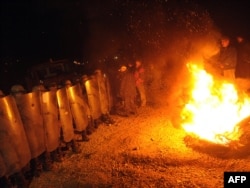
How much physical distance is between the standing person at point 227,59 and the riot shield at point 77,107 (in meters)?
4.87

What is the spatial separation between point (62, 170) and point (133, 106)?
15.7 ft

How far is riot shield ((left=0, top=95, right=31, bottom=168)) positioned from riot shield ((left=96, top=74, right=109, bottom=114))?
3899 mm

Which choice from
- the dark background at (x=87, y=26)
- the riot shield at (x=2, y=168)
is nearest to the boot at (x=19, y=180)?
the riot shield at (x=2, y=168)

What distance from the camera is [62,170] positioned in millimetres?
7070

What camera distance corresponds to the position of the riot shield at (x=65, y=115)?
7656mm

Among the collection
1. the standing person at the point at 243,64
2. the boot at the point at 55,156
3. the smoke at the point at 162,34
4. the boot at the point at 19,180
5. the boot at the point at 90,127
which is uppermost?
the smoke at the point at 162,34

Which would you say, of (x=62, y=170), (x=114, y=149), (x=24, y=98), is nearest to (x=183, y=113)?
(x=114, y=149)

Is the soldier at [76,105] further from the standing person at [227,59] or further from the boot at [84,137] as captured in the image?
the standing person at [227,59]

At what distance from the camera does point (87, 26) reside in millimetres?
21719

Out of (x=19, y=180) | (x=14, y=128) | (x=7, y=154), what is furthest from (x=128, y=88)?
(x=7, y=154)

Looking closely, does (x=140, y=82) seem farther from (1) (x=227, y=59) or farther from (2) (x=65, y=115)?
(2) (x=65, y=115)

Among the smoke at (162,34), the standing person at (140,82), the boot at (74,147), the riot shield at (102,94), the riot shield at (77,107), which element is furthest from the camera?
the smoke at (162,34)

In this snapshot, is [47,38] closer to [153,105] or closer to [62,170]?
[153,105]

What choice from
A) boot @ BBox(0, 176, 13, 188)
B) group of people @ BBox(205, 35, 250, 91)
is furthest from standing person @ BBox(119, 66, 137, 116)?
boot @ BBox(0, 176, 13, 188)
